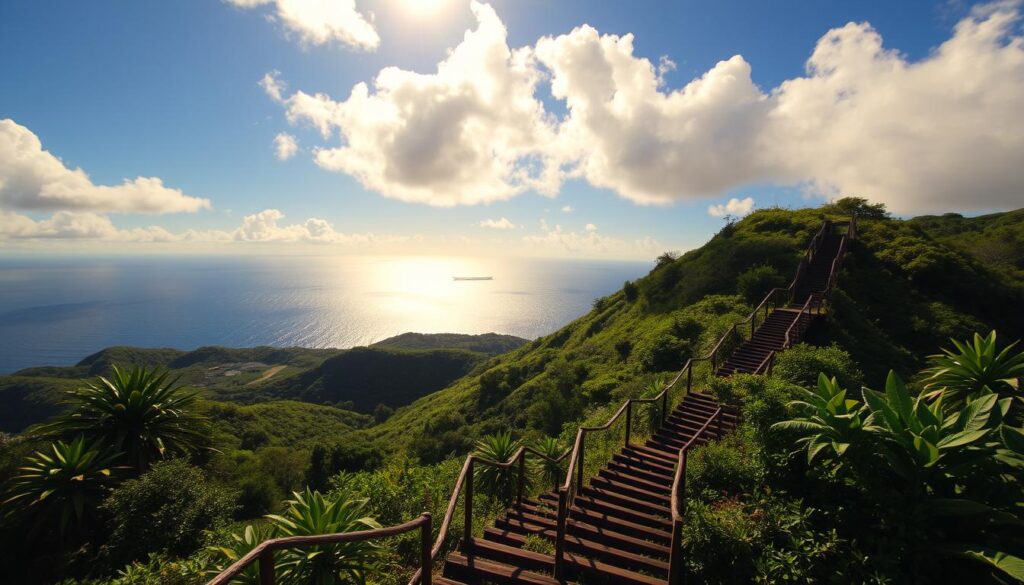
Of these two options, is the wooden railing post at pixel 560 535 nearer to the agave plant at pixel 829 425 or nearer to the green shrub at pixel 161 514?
the agave plant at pixel 829 425

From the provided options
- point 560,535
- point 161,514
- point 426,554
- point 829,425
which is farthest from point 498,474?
point 161,514

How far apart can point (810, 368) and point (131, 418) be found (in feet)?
60.9

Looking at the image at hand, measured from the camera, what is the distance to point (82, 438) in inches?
382

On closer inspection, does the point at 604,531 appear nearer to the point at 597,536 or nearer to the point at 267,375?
the point at 597,536

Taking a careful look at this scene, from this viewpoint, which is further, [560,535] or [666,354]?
[666,354]

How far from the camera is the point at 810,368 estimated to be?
1096cm

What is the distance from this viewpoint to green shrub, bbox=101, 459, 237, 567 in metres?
8.15

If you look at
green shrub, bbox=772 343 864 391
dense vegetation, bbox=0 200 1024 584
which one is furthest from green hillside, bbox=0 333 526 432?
green shrub, bbox=772 343 864 391

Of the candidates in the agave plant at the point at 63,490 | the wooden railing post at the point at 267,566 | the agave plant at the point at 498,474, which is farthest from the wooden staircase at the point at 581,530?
the agave plant at the point at 63,490

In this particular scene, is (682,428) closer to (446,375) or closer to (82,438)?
(82,438)

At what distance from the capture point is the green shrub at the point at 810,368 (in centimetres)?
1062

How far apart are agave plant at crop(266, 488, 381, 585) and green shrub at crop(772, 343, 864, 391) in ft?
33.8

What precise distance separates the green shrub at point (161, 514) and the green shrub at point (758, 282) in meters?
22.1

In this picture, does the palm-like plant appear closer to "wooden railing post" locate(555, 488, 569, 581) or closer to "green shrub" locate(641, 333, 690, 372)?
"wooden railing post" locate(555, 488, 569, 581)
